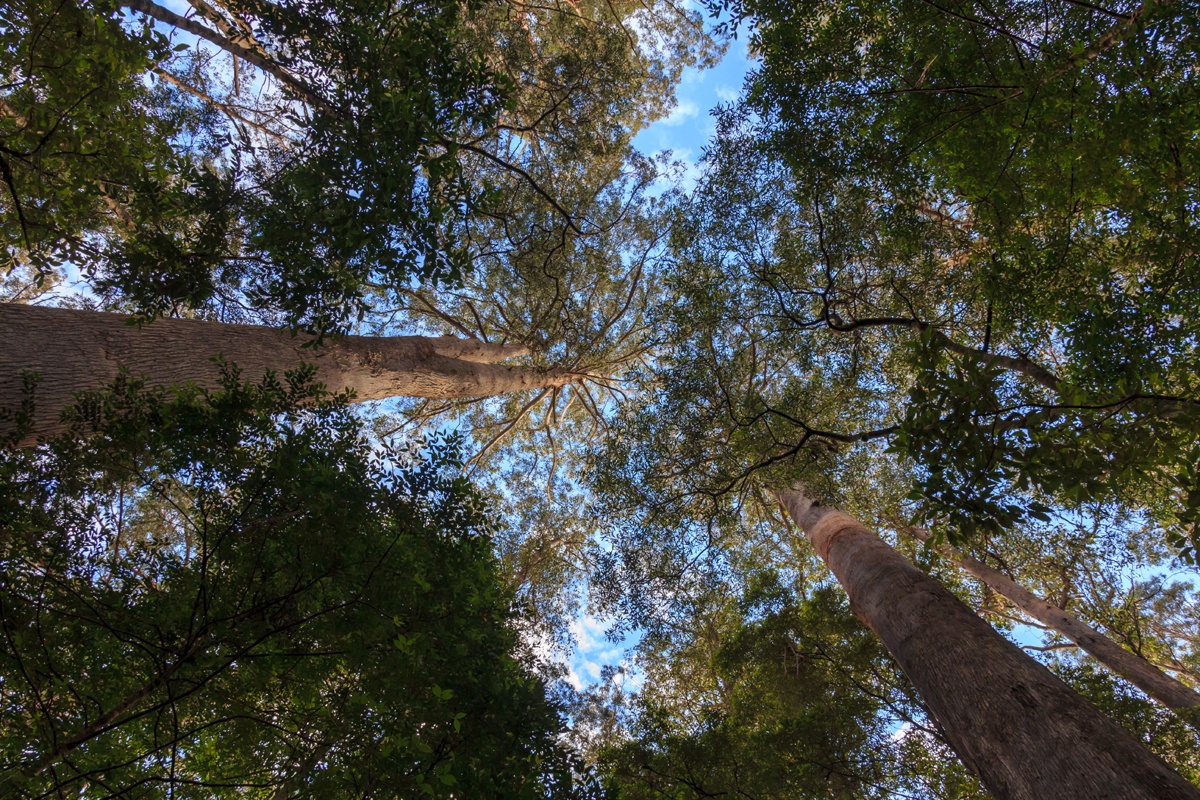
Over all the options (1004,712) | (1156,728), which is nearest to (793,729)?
(1156,728)

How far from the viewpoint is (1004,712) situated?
272 centimetres

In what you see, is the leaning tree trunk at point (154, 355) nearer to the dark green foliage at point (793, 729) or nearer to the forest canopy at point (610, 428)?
the forest canopy at point (610, 428)

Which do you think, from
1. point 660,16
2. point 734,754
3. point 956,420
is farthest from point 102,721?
point 660,16

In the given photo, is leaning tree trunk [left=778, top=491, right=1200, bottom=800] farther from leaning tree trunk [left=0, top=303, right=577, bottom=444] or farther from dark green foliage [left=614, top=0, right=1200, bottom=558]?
leaning tree trunk [left=0, top=303, right=577, bottom=444]

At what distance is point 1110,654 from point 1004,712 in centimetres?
710

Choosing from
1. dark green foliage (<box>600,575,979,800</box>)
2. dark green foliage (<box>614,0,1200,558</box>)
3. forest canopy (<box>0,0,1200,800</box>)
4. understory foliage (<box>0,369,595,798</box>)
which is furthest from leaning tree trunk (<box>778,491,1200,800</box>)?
dark green foliage (<box>600,575,979,800</box>)

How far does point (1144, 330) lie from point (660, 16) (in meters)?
12.5

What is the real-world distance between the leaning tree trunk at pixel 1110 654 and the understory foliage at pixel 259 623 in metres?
7.52

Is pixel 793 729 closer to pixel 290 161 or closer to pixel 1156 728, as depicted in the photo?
pixel 1156 728

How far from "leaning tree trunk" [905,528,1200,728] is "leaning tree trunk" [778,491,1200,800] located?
459cm

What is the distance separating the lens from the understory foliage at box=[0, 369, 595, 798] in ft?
9.86

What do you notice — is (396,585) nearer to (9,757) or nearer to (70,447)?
(9,757)

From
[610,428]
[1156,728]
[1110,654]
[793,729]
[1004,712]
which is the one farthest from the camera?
[610,428]

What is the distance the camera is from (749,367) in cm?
771
